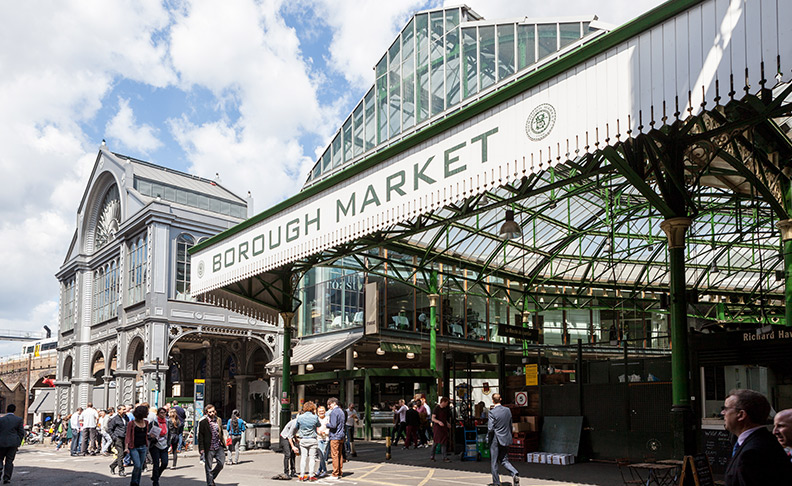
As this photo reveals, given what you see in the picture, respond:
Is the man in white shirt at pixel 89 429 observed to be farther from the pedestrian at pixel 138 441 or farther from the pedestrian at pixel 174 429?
the pedestrian at pixel 138 441

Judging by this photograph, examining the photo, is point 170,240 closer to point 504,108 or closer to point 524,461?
point 524,461

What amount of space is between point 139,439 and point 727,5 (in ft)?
37.0

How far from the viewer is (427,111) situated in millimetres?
32344

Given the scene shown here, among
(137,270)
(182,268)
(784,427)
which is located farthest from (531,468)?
(137,270)

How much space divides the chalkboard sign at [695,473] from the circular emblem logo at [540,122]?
4865 millimetres

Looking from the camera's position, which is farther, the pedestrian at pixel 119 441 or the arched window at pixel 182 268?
the arched window at pixel 182 268

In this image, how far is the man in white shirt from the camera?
23828 mm

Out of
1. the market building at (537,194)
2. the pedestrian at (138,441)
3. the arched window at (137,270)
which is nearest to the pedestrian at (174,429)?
the market building at (537,194)

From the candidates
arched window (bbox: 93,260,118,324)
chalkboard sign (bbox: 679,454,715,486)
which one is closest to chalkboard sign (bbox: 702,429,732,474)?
chalkboard sign (bbox: 679,454,715,486)

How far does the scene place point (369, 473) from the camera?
15727mm

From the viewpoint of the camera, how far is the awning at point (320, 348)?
30953 millimetres

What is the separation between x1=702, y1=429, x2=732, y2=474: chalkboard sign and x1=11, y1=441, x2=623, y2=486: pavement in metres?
1.82

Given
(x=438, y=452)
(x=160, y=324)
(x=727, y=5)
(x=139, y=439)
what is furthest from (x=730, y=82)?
(x=160, y=324)

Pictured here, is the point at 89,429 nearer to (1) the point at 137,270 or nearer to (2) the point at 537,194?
(1) the point at 137,270
